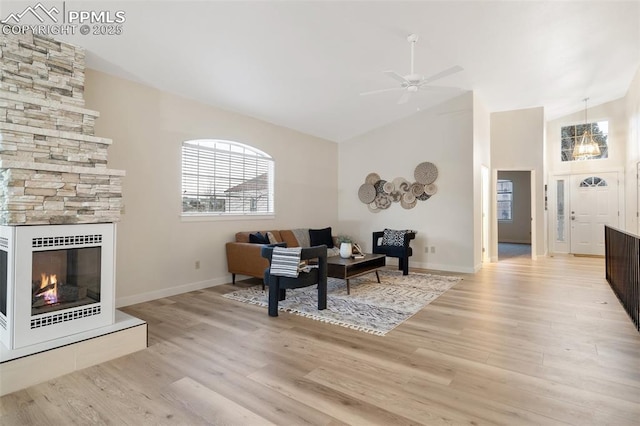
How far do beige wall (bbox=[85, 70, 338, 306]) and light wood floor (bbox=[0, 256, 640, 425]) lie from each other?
784 millimetres

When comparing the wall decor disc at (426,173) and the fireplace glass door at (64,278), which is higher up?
the wall decor disc at (426,173)

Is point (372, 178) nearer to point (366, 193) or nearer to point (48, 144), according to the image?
point (366, 193)

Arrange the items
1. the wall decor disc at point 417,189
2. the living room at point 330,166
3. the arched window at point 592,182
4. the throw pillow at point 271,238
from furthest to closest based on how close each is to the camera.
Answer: the arched window at point 592,182 < the wall decor disc at point 417,189 < the throw pillow at point 271,238 < the living room at point 330,166

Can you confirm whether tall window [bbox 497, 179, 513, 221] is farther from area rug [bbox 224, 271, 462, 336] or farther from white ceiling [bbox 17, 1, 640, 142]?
area rug [bbox 224, 271, 462, 336]

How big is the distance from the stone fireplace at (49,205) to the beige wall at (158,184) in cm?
91

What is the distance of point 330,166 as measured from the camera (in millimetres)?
7766

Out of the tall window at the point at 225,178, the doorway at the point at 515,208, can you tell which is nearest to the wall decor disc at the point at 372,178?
the tall window at the point at 225,178

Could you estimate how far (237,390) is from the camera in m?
2.19

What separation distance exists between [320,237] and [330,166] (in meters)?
1.90

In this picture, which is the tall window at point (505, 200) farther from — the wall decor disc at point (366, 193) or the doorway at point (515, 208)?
the wall decor disc at point (366, 193)

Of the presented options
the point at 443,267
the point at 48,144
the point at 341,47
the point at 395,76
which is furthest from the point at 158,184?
the point at 443,267

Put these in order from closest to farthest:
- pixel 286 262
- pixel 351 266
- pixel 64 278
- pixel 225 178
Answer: pixel 64 278 → pixel 286 262 → pixel 351 266 → pixel 225 178

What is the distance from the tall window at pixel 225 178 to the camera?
16.4 feet

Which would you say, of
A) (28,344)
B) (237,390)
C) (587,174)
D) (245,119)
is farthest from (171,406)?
(587,174)
